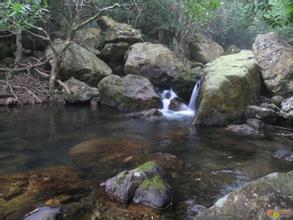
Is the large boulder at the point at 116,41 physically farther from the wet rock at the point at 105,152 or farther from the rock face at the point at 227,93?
the wet rock at the point at 105,152

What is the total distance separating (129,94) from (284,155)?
635 centimetres

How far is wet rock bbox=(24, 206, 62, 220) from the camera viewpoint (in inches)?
178

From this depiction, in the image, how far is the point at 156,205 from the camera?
5125mm

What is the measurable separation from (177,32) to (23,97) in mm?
10868

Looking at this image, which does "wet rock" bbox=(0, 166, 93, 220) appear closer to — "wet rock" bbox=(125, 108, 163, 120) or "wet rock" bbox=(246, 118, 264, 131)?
"wet rock" bbox=(125, 108, 163, 120)

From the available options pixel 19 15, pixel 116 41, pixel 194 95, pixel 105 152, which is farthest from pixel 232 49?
pixel 105 152

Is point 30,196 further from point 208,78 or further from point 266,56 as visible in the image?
point 266,56

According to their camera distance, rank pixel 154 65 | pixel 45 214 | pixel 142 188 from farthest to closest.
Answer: pixel 154 65 < pixel 142 188 < pixel 45 214

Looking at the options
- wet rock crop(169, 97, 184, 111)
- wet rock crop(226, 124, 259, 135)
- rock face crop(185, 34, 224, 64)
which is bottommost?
wet rock crop(226, 124, 259, 135)

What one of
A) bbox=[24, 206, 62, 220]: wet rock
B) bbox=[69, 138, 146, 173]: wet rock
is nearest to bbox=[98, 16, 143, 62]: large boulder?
bbox=[69, 138, 146, 173]: wet rock

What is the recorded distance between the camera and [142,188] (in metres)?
5.34

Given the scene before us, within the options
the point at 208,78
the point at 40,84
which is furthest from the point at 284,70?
the point at 40,84

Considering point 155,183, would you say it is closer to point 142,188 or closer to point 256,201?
point 142,188

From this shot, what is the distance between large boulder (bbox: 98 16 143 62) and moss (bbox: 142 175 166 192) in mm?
11858
